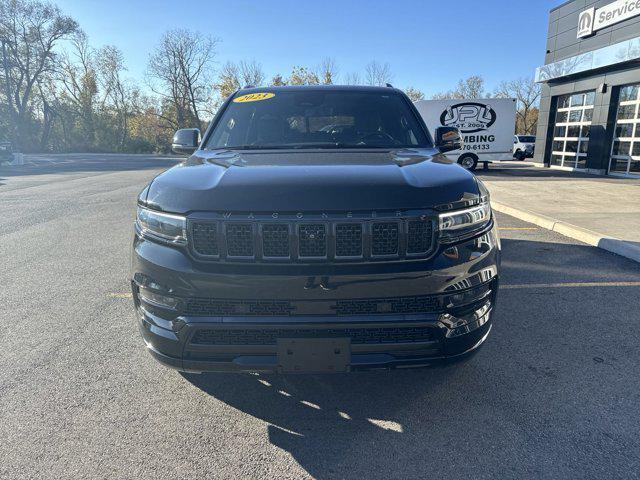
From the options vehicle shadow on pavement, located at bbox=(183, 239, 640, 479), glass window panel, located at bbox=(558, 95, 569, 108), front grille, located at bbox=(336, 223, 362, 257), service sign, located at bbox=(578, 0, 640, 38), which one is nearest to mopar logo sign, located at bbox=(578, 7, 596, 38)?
service sign, located at bbox=(578, 0, 640, 38)

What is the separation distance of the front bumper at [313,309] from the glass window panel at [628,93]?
60.5 ft

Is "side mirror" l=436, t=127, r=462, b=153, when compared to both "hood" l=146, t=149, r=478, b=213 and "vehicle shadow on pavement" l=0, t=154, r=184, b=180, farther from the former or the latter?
"vehicle shadow on pavement" l=0, t=154, r=184, b=180

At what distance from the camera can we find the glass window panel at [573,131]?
63.6 ft

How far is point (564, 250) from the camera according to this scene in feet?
20.0

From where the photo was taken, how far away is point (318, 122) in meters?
3.56

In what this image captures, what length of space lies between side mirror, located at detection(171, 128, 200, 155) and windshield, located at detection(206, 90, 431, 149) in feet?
1.02

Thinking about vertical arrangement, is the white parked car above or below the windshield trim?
below

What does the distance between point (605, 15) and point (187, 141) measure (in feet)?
63.9

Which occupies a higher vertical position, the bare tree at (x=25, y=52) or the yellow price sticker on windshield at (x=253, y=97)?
the bare tree at (x=25, y=52)

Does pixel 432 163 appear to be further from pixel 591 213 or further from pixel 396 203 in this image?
pixel 591 213

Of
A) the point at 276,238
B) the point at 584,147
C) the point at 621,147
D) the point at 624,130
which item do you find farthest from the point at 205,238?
the point at 584,147

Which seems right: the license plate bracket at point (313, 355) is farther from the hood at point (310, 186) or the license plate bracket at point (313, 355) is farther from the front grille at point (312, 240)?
the hood at point (310, 186)

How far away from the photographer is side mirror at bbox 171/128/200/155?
379cm

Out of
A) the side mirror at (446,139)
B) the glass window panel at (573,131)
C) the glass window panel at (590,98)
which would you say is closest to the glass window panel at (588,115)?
the glass window panel at (590,98)
